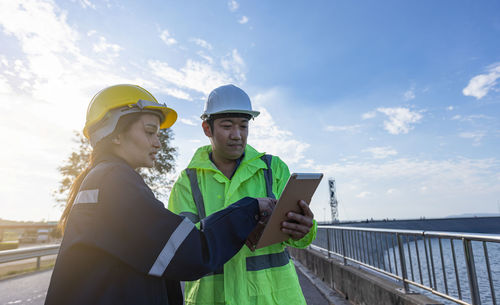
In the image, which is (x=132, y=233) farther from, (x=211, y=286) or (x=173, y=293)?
(x=211, y=286)

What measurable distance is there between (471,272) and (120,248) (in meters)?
3.41

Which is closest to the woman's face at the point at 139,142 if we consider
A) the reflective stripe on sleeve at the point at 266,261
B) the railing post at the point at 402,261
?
the reflective stripe on sleeve at the point at 266,261

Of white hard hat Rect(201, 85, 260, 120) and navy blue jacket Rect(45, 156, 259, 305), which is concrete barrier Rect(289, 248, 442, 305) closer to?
white hard hat Rect(201, 85, 260, 120)

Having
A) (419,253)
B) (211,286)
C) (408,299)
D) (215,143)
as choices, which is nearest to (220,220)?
(211,286)

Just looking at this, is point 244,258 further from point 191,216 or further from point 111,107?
point 111,107

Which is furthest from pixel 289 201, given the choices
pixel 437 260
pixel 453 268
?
pixel 437 260

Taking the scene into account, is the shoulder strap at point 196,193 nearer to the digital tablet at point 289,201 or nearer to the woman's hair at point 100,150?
the digital tablet at point 289,201

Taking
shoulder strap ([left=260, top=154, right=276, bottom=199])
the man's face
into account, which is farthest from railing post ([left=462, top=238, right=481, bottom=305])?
the man's face

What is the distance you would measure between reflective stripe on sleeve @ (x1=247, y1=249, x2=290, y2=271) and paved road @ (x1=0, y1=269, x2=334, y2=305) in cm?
429

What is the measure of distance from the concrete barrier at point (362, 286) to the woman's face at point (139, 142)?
3433mm

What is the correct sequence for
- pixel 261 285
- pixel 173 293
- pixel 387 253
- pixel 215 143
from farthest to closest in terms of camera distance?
pixel 387 253, pixel 215 143, pixel 261 285, pixel 173 293

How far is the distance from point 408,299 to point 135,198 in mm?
3749

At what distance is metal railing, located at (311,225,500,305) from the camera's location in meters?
3.01

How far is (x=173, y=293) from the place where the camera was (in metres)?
1.56
